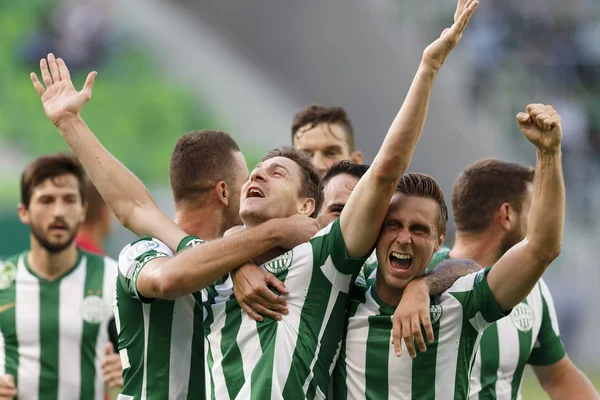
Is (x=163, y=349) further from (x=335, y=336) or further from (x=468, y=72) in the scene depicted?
(x=468, y=72)

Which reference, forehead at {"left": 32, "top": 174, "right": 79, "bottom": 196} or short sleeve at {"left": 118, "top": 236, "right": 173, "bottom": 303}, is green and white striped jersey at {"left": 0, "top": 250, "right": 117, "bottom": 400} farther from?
short sleeve at {"left": 118, "top": 236, "right": 173, "bottom": 303}

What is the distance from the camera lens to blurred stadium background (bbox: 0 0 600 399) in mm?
15711

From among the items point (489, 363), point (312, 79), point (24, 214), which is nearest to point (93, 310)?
point (24, 214)

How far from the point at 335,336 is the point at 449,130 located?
12815 millimetres

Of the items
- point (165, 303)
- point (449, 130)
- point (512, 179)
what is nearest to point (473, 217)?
point (512, 179)

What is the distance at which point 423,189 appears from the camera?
361 centimetres

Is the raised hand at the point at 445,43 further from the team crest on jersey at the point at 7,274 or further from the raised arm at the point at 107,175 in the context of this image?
the team crest on jersey at the point at 7,274

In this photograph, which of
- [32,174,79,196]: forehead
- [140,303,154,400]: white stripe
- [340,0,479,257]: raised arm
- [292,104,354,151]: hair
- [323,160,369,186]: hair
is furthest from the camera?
[32,174,79,196]: forehead

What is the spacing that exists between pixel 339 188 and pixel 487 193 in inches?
34.3

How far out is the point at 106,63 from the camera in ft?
54.6

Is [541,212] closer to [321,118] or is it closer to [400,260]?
[400,260]

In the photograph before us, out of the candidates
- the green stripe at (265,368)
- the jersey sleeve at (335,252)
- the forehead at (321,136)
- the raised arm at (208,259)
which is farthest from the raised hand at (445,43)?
the forehead at (321,136)

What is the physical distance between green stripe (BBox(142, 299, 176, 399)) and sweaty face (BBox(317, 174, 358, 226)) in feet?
2.94

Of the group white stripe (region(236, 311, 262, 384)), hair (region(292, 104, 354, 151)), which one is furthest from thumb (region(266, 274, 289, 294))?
hair (region(292, 104, 354, 151))
